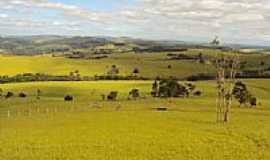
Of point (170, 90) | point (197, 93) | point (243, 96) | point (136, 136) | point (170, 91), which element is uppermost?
point (136, 136)

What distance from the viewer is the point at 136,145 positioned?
52.2 m

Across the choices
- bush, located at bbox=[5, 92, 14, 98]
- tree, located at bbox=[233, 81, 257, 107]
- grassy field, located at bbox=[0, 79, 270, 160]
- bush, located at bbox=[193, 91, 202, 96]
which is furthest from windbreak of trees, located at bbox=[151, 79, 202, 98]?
bush, located at bbox=[5, 92, 14, 98]

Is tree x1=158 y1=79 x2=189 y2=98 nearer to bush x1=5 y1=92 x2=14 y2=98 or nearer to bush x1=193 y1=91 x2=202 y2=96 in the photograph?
bush x1=193 y1=91 x2=202 y2=96

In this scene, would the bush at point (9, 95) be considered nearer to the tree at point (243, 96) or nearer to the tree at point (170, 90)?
the tree at point (170, 90)

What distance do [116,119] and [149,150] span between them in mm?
29150

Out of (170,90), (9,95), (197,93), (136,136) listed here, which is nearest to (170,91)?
(170,90)

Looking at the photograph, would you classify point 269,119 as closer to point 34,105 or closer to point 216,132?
point 216,132

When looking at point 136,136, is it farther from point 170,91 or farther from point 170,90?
point 170,91

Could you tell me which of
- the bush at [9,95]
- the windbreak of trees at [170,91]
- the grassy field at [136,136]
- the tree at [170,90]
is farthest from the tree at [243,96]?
the bush at [9,95]

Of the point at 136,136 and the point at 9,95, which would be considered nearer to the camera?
the point at 136,136

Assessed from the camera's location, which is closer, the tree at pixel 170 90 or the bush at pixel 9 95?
the tree at pixel 170 90

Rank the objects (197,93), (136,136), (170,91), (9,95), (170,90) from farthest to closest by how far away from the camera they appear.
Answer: (197,93)
(9,95)
(170,91)
(170,90)
(136,136)

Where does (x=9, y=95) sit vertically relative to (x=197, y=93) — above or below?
below

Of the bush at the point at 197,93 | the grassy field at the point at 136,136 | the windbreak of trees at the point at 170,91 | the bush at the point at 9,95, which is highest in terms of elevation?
the grassy field at the point at 136,136
